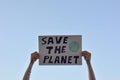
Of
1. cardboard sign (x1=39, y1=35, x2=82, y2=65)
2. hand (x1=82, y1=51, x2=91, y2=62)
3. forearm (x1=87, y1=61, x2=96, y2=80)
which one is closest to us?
forearm (x1=87, y1=61, x2=96, y2=80)

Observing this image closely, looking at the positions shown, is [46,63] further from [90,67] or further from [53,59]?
[90,67]

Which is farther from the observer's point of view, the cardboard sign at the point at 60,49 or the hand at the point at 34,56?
the cardboard sign at the point at 60,49

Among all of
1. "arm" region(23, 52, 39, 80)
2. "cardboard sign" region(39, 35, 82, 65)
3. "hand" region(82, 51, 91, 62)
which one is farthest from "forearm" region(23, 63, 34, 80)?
"hand" region(82, 51, 91, 62)

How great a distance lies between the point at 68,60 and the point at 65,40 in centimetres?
70

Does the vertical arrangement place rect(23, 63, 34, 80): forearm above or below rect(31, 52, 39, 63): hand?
below

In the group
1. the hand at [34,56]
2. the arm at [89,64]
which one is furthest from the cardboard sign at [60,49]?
the arm at [89,64]

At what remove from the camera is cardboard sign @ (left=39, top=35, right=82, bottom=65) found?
14109 millimetres

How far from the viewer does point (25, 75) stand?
13.0 metres

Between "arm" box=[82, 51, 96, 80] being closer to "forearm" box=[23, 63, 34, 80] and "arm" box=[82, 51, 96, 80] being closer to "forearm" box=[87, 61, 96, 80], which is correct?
"forearm" box=[87, 61, 96, 80]

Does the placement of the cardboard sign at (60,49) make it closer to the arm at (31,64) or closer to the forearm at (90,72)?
the arm at (31,64)

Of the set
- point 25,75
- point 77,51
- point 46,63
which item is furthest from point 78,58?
point 25,75

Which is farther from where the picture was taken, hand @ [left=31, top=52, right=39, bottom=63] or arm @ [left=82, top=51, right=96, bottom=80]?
hand @ [left=31, top=52, right=39, bottom=63]

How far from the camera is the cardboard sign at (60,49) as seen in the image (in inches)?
555

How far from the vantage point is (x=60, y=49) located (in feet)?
46.1
